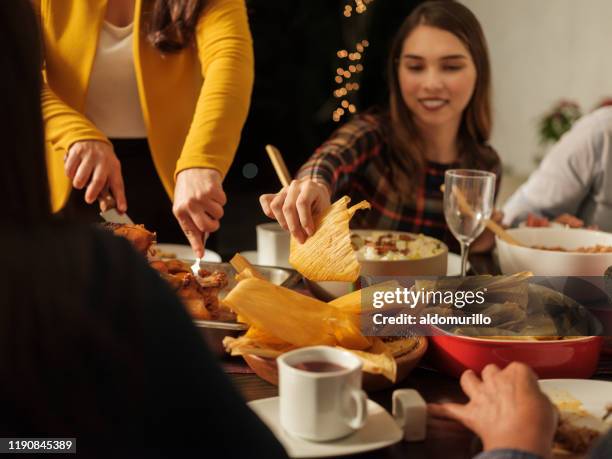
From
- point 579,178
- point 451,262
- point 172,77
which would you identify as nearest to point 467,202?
point 451,262

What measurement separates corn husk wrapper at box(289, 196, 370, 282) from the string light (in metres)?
3.85

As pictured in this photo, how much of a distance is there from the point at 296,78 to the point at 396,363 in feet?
14.5

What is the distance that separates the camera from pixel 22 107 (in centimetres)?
49

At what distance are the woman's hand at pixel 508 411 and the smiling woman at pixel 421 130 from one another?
117 cm

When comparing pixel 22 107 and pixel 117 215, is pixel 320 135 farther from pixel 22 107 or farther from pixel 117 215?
pixel 22 107

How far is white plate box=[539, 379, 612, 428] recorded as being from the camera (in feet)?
2.88

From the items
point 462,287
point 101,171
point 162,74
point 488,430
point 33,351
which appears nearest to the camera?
point 33,351

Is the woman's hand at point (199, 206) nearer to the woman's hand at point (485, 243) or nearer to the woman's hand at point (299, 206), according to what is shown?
the woman's hand at point (299, 206)

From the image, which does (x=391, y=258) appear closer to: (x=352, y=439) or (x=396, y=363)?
(x=396, y=363)

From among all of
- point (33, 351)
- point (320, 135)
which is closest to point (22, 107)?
point (33, 351)

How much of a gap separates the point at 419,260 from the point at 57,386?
0.89 meters

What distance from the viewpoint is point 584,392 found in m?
0.91

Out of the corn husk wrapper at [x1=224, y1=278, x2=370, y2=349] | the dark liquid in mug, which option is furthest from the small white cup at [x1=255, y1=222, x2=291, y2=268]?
the dark liquid in mug

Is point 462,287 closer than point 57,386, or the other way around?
point 57,386
